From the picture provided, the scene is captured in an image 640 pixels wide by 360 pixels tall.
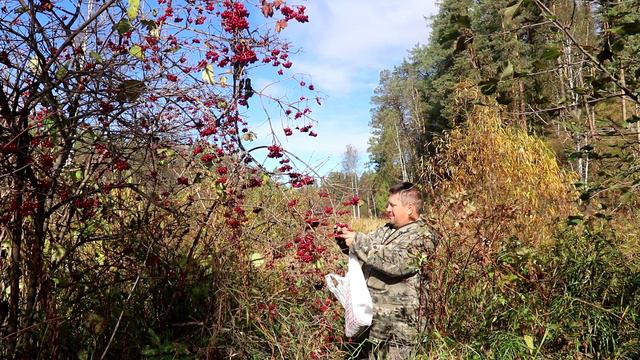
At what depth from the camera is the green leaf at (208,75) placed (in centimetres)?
285

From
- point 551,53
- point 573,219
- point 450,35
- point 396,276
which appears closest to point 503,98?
A: point 551,53

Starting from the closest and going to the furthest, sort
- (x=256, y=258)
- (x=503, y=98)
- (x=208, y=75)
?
1. (x=503, y=98)
2. (x=208, y=75)
3. (x=256, y=258)

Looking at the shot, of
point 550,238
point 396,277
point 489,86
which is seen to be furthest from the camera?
point 550,238

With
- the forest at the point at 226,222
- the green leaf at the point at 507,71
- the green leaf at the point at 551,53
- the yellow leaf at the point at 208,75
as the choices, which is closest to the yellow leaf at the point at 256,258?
the forest at the point at 226,222

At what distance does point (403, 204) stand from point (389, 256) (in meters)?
0.40

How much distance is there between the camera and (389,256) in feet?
10.7

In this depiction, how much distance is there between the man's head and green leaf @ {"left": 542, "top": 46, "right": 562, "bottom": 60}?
1605 mm

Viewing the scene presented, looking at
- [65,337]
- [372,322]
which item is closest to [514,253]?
[372,322]

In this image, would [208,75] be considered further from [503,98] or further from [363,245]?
[503,98]

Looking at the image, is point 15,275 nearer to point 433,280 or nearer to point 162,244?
point 162,244

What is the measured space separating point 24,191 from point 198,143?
0.89m

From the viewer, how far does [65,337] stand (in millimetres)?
2865

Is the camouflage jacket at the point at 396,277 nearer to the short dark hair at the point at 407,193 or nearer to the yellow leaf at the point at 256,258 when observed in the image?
the short dark hair at the point at 407,193

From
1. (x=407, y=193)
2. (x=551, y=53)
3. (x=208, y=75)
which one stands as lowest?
(x=407, y=193)
